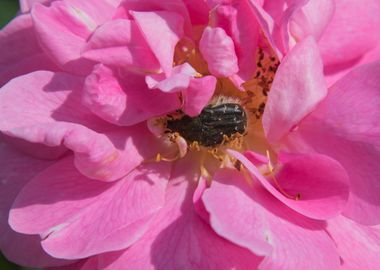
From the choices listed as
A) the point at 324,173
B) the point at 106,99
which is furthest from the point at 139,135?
the point at 324,173

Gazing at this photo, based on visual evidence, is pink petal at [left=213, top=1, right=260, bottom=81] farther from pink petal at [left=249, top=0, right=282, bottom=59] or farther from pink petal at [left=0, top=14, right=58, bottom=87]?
pink petal at [left=0, top=14, right=58, bottom=87]

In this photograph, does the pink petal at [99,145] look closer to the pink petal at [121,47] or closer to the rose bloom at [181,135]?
the rose bloom at [181,135]

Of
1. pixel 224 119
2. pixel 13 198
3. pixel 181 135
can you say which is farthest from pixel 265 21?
pixel 13 198

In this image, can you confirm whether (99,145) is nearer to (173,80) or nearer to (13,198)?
(173,80)

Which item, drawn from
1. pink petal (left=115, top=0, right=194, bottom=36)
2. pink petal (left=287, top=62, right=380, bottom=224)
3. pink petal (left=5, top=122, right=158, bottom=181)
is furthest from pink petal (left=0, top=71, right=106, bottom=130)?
pink petal (left=287, top=62, right=380, bottom=224)

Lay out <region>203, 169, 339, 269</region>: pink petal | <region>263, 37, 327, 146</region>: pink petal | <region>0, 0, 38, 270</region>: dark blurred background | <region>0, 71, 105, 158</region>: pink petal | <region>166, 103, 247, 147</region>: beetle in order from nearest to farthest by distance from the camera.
Answer: <region>203, 169, 339, 269</region>: pink petal < <region>263, 37, 327, 146</region>: pink petal < <region>0, 71, 105, 158</region>: pink petal < <region>166, 103, 247, 147</region>: beetle < <region>0, 0, 38, 270</region>: dark blurred background
